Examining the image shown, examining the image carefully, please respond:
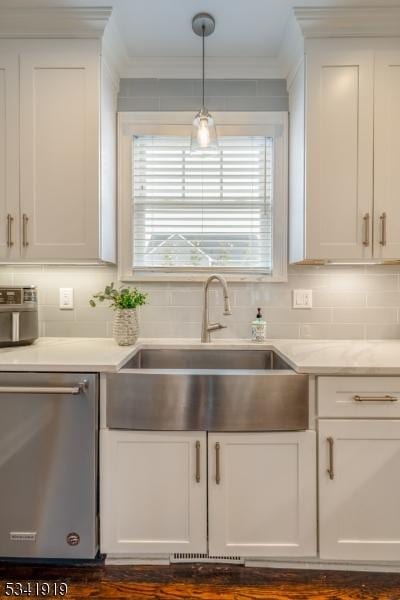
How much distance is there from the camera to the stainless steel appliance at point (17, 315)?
174 cm

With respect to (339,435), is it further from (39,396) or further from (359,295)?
(39,396)

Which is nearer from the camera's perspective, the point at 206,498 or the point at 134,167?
the point at 206,498

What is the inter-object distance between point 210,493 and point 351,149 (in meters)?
1.70

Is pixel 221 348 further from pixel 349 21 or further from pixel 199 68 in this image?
pixel 349 21

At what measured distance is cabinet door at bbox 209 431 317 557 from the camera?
4.74 feet

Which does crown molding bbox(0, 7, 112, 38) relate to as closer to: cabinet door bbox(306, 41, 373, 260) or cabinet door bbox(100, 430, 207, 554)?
cabinet door bbox(306, 41, 373, 260)

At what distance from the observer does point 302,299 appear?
209cm

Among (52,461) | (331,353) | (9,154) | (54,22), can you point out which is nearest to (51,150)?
(9,154)

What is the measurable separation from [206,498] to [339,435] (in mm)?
599

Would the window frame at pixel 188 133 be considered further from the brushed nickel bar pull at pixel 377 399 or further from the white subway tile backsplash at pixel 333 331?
the brushed nickel bar pull at pixel 377 399

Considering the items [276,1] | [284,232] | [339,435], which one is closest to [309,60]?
[276,1]

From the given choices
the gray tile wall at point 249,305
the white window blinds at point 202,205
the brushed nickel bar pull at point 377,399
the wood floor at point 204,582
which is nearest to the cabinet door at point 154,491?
the wood floor at point 204,582

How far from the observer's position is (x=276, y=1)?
1.65 m

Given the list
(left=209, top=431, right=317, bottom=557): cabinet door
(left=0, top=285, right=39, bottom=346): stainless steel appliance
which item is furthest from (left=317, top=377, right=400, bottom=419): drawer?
(left=0, top=285, right=39, bottom=346): stainless steel appliance
